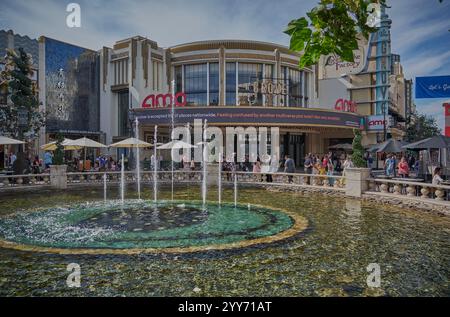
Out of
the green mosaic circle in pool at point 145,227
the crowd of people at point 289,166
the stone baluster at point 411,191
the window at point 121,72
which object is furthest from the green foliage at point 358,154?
the window at point 121,72

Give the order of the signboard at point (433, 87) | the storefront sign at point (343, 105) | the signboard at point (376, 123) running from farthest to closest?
1. the signboard at point (376, 123)
2. the storefront sign at point (343, 105)
3. the signboard at point (433, 87)

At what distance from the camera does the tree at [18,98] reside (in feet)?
83.1

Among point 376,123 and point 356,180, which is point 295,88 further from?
point 356,180

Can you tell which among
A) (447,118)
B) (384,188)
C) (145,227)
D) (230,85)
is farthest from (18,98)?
(447,118)

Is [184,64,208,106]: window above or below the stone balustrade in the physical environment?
above

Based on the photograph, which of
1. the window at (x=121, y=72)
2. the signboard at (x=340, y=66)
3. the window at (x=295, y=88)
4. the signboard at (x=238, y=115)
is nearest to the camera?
the signboard at (x=238, y=115)

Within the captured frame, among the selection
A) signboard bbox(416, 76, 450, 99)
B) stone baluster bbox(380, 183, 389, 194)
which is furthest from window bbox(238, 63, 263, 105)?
stone baluster bbox(380, 183, 389, 194)

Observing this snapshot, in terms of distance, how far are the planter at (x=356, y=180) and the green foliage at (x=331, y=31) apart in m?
12.6

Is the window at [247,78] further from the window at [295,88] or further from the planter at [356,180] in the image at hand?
the planter at [356,180]

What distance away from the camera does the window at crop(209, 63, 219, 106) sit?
132 ft

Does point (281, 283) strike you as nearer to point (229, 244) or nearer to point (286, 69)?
point (229, 244)

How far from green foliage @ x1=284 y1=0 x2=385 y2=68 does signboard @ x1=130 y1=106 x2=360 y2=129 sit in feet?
87.9

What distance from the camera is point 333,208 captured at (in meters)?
12.5

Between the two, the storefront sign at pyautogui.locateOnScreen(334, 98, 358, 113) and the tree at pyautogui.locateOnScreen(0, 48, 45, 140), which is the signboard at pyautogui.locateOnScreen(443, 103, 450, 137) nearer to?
the storefront sign at pyautogui.locateOnScreen(334, 98, 358, 113)
